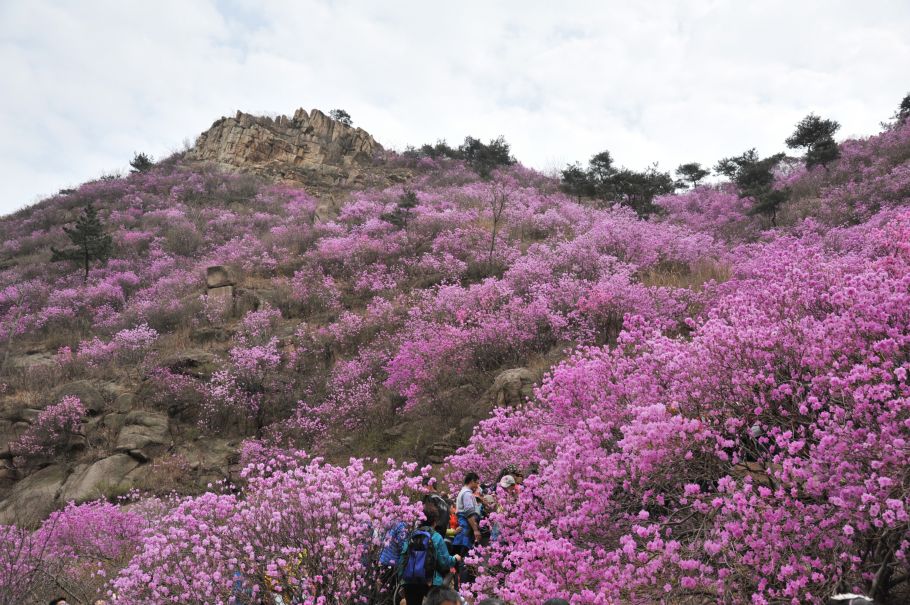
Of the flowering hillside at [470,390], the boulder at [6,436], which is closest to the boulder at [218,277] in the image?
the flowering hillside at [470,390]

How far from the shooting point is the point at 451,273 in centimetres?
1656

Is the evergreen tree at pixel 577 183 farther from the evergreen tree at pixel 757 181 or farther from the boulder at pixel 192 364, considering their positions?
the boulder at pixel 192 364

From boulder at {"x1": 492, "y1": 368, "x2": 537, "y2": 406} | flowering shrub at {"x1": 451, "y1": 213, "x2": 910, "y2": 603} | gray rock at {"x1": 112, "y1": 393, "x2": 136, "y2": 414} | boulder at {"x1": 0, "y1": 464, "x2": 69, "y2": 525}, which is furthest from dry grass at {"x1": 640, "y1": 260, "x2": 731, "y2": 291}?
boulder at {"x1": 0, "y1": 464, "x2": 69, "y2": 525}

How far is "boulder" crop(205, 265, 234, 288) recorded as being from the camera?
18047 mm

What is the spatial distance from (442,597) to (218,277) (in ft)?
55.1

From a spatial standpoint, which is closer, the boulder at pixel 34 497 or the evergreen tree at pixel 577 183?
the boulder at pixel 34 497

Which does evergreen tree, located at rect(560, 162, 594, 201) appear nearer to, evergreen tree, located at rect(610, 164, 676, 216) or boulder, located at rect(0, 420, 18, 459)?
evergreen tree, located at rect(610, 164, 676, 216)

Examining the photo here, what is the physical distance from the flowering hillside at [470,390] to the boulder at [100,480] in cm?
5

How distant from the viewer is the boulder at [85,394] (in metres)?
12.5

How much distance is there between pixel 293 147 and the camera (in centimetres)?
3562

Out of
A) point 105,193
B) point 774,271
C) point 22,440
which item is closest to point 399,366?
point 774,271

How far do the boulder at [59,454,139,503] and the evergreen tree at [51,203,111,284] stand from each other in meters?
11.9

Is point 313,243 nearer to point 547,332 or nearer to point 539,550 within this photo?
point 547,332

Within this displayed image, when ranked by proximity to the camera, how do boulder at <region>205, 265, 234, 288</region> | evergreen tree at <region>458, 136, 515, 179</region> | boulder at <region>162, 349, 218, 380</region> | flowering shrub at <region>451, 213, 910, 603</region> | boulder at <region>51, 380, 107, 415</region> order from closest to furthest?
flowering shrub at <region>451, 213, 910, 603</region>
boulder at <region>51, 380, 107, 415</region>
boulder at <region>162, 349, 218, 380</region>
boulder at <region>205, 265, 234, 288</region>
evergreen tree at <region>458, 136, 515, 179</region>
